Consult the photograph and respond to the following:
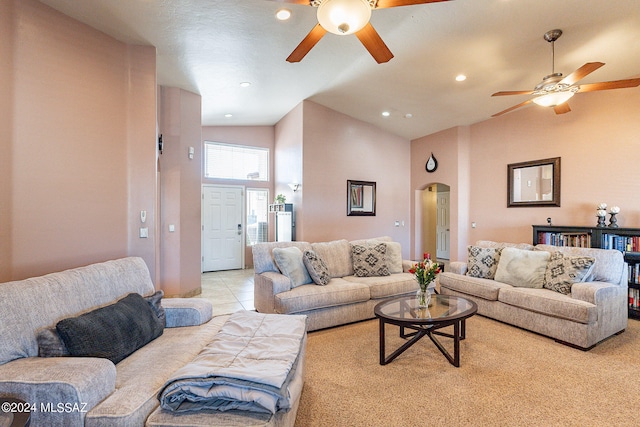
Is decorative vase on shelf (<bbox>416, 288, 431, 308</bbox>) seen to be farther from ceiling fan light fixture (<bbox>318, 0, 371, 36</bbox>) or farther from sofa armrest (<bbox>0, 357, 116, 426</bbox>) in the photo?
sofa armrest (<bbox>0, 357, 116, 426</bbox>)

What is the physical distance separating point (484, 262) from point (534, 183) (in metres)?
2.18

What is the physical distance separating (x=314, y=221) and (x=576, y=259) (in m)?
3.84

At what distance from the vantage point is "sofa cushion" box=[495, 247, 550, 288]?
3523mm

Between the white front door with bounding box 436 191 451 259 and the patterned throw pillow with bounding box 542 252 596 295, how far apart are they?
4.94 m

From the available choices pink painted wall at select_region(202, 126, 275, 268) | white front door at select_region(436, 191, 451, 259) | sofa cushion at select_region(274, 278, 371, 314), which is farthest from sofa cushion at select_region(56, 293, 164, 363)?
white front door at select_region(436, 191, 451, 259)

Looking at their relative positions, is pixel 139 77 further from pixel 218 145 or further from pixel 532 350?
pixel 532 350


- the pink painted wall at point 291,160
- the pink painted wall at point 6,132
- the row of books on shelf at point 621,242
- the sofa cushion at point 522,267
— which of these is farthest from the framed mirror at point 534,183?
the pink painted wall at point 6,132

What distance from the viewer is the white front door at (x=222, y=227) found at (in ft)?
21.9

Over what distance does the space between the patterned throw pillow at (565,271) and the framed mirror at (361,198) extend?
3.50 metres

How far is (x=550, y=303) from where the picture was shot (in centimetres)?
306

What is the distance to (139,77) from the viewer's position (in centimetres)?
336

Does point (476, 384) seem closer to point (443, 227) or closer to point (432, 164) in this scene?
point (432, 164)

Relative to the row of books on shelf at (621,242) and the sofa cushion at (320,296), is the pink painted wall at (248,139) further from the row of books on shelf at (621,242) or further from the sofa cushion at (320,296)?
the row of books on shelf at (621,242)

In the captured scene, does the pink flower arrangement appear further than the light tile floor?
No
